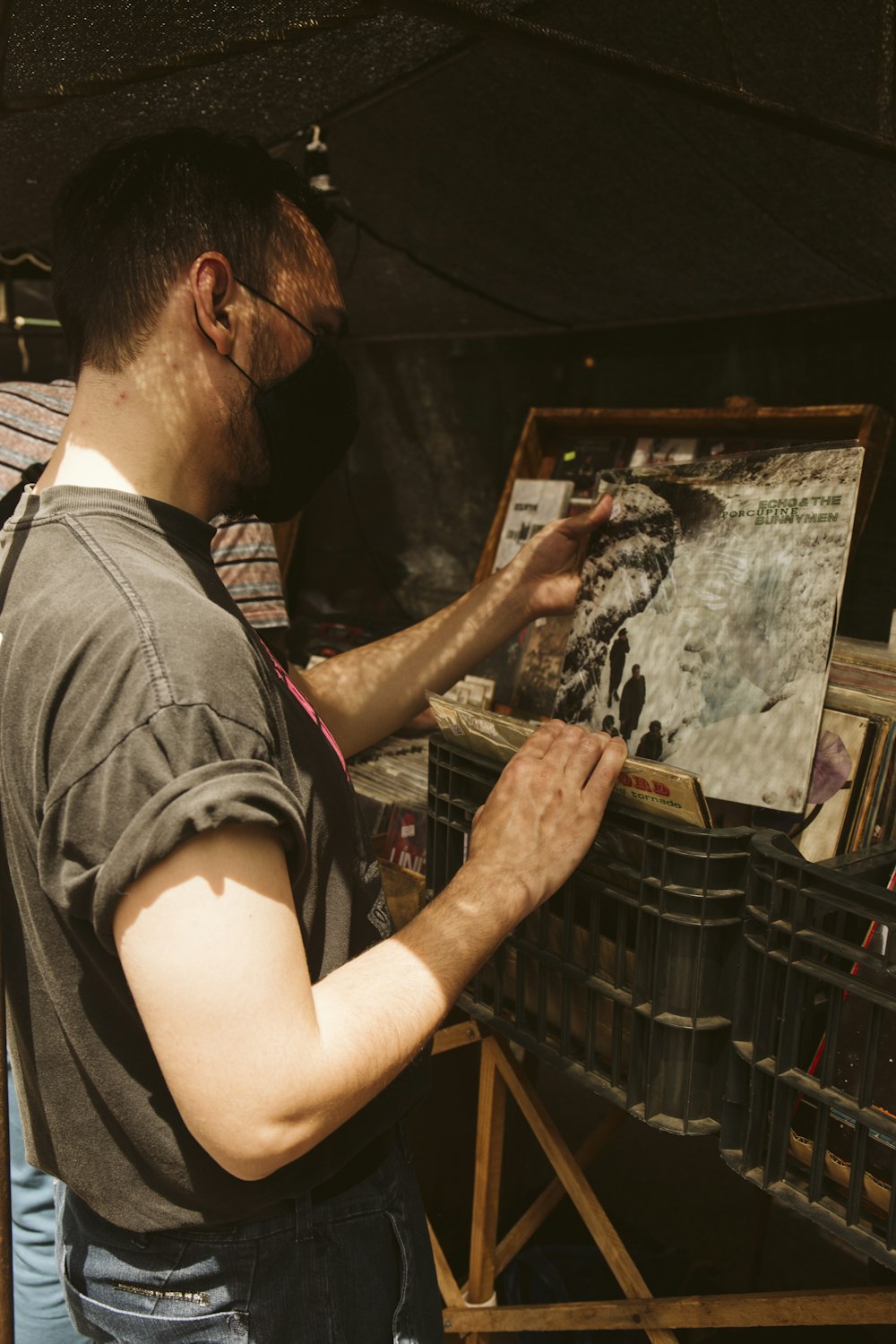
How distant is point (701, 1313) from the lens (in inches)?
54.0

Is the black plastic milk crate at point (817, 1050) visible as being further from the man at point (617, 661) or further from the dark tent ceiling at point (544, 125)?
the dark tent ceiling at point (544, 125)

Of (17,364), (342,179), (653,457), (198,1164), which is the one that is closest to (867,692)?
(653,457)

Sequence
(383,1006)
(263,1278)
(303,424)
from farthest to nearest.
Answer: (303,424) → (263,1278) → (383,1006)

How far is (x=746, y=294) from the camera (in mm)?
2174

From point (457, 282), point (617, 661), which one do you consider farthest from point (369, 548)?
point (617, 661)

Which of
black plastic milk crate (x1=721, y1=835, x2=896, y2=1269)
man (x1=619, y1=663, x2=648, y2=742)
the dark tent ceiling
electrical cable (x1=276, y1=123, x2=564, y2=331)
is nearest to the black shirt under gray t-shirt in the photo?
black plastic milk crate (x1=721, y1=835, x2=896, y2=1269)

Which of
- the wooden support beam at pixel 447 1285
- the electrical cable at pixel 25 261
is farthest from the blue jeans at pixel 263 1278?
the electrical cable at pixel 25 261

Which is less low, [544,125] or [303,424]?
[544,125]

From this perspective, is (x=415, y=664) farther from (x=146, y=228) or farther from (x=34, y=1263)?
(x=34, y=1263)

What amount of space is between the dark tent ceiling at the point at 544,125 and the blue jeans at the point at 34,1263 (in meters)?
1.58

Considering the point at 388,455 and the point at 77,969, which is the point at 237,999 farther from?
the point at 388,455

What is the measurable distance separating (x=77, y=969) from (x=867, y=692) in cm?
100

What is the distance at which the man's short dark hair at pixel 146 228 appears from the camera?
1073 mm

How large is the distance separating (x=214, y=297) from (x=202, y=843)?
608mm
